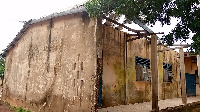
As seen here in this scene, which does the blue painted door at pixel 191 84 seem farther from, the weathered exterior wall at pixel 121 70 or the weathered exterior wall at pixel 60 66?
the weathered exterior wall at pixel 60 66

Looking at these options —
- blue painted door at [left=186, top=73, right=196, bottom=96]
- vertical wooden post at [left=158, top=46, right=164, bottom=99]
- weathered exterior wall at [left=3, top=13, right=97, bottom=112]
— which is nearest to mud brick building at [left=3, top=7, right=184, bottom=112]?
weathered exterior wall at [left=3, top=13, right=97, bottom=112]

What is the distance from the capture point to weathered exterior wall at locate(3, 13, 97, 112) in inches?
226

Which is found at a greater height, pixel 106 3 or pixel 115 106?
pixel 106 3

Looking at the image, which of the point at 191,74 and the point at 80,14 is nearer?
the point at 80,14

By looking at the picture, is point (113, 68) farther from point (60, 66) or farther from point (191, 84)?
point (191, 84)

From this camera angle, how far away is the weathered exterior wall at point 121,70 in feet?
24.1

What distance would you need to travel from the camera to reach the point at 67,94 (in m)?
6.08

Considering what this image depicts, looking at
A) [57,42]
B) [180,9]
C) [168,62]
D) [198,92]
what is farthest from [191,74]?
[57,42]

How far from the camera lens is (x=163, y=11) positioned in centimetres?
581

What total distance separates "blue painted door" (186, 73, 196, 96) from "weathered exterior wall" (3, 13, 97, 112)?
37.9 feet

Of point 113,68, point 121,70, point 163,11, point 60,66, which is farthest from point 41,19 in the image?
point 163,11

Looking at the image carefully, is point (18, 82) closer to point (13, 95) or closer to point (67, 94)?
point (13, 95)

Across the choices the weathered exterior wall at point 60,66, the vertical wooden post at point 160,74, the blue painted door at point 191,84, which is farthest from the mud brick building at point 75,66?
the blue painted door at point 191,84

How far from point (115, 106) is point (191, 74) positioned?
10316mm
